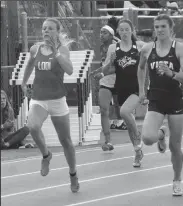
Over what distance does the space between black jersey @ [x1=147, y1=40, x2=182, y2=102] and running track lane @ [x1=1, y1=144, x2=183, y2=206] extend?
1034 mm

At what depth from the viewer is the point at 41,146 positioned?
796cm

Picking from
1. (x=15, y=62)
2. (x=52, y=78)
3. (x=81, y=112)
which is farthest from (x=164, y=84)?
(x=15, y=62)

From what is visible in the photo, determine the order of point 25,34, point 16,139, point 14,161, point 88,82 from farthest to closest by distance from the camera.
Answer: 1. point 25,34
2. point 88,82
3. point 16,139
4. point 14,161

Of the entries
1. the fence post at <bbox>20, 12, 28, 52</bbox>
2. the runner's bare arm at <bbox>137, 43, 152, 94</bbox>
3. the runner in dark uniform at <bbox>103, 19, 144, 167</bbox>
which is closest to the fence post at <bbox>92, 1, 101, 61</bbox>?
the fence post at <bbox>20, 12, 28, 52</bbox>

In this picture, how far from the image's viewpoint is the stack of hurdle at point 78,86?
12.5 m

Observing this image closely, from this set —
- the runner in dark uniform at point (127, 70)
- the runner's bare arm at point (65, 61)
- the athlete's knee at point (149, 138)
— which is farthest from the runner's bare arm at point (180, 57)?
the runner in dark uniform at point (127, 70)

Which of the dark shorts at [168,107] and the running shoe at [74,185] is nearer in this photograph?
the dark shorts at [168,107]

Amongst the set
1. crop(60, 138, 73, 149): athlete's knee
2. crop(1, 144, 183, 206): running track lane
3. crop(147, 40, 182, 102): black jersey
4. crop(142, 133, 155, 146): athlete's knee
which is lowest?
crop(1, 144, 183, 206): running track lane

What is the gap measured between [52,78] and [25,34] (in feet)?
22.5

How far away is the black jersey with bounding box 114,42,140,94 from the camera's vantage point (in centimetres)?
1022

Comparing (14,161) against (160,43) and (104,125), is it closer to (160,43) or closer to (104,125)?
(104,125)

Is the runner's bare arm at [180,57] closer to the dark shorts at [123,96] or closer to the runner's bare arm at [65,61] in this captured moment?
the runner's bare arm at [65,61]

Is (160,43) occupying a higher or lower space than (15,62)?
higher

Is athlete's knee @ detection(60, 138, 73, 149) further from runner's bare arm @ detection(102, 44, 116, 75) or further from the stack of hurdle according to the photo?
the stack of hurdle
